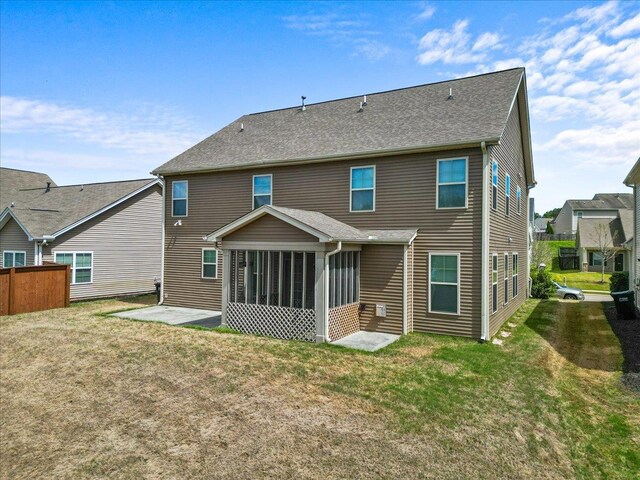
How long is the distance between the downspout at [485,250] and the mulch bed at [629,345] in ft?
10.5

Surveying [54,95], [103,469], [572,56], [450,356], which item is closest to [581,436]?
[450,356]

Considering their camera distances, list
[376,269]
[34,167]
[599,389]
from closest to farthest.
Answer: [599,389] < [376,269] < [34,167]

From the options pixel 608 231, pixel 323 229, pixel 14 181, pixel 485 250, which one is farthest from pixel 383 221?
pixel 608 231

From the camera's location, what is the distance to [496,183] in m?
12.9

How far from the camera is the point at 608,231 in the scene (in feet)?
122

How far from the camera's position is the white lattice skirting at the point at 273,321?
Answer: 36.8ft

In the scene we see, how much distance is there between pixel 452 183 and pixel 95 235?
1739cm

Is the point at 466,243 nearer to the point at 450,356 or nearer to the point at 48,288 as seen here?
the point at 450,356

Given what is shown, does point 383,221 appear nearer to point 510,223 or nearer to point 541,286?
point 510,223

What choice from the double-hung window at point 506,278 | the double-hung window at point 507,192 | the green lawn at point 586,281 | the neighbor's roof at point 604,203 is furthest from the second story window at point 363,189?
the neighbor's roof at point 604,203

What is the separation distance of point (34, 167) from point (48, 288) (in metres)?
24.6

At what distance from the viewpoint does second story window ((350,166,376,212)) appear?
13250 mm

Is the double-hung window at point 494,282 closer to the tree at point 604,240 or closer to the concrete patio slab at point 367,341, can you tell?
the concrete patio slab at point 367,341

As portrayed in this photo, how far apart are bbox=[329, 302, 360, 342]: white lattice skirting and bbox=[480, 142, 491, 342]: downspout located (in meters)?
3.64
